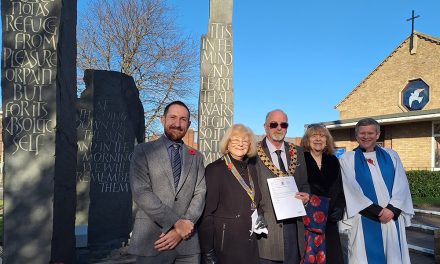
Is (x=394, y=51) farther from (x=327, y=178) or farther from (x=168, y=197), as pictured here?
(x=168, y=197)

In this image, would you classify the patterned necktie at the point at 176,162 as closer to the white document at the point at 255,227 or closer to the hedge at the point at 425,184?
the white document at the point at 255,227

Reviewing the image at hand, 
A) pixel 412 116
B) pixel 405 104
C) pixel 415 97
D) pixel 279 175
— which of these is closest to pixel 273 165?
pixel 279 175

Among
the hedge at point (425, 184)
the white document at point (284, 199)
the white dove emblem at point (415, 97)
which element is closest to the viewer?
the white document at point (284, 199)

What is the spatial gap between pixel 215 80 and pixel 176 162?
4679mm

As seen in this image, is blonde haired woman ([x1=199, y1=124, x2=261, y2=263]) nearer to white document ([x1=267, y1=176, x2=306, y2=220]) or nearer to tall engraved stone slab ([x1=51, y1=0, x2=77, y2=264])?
white document ([x1=267, y1=176, x2=306, y2=220])

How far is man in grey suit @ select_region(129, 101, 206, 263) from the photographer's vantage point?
9.58 ft

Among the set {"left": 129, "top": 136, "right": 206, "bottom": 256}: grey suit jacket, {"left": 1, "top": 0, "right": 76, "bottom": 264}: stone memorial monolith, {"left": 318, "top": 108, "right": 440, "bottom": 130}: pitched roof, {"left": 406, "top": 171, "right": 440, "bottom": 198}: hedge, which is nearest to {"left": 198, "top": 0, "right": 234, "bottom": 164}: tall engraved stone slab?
{"left": 1, "top": 0, "right": 76, "bottom": 264}: stone memorial monolith

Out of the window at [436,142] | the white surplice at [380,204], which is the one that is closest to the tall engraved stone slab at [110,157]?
the white surplice at [380,204]

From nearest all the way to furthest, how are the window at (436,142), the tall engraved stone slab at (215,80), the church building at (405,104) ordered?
the tall engraved stone slab at (215,80)
the window at (436,142)
the church building at (405,104)

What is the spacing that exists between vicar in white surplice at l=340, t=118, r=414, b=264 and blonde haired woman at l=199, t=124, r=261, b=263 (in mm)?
1221

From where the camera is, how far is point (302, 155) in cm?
382

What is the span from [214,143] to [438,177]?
391 inches

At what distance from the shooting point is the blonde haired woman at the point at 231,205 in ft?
10.3

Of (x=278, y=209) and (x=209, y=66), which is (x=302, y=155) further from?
(x=209, y=66)
